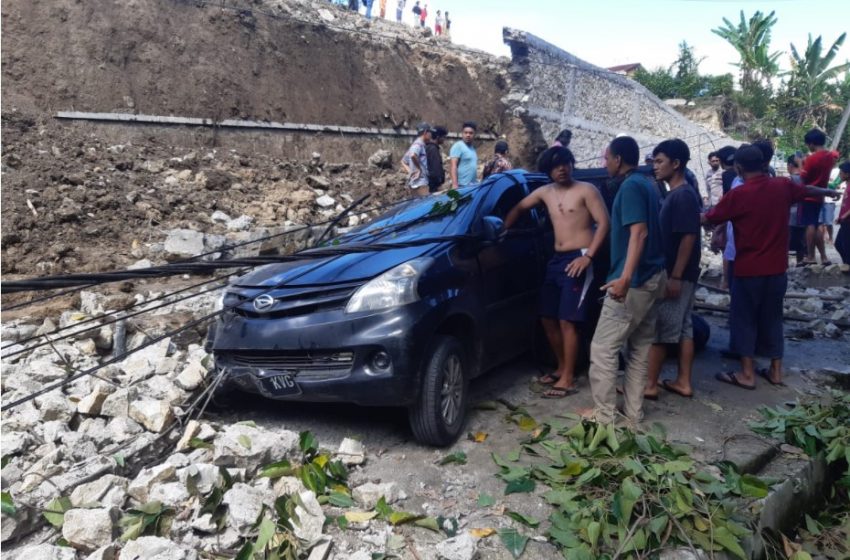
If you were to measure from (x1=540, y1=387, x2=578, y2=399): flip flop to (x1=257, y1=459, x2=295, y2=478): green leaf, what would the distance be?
6.97 feet

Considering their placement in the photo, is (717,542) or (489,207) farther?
(489,207)

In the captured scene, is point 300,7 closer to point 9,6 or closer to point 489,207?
point 9,6

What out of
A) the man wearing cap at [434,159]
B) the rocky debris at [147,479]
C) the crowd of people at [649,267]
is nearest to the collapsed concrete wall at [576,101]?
the man wearing cap at [434,159]

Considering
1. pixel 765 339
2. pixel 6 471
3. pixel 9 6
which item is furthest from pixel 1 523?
pixel 9 6

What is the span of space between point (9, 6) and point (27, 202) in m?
6.31

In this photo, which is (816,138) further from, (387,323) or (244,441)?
(244,441)

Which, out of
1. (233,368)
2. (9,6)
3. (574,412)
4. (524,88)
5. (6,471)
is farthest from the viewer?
(524,88)

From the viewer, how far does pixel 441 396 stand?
4.00 metres

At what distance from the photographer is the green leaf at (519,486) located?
3590 millimetres

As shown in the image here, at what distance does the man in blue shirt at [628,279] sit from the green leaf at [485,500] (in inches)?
41.0

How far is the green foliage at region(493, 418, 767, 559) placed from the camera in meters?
3.12

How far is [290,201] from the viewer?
1130 centimetres

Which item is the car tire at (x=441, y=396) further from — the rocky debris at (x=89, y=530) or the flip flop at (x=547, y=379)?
the rocky debris at (x=89, y=530)

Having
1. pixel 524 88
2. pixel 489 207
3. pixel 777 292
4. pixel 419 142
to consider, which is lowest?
pixel 777 292
